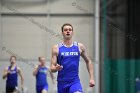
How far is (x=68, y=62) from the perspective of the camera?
22.7 feet

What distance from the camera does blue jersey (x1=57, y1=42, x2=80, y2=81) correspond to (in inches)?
272

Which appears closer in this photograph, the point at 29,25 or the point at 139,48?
the point at 139,48

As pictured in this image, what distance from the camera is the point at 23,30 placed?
659 inches

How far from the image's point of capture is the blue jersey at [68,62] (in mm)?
6914

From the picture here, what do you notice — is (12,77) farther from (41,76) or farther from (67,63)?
(67,63)

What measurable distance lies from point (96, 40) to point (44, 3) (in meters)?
2.55

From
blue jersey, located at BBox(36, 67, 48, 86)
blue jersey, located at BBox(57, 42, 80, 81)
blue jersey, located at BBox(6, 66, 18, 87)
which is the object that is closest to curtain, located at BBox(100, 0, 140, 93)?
blue jersey, located at BBox(36, 67, 48, 86)

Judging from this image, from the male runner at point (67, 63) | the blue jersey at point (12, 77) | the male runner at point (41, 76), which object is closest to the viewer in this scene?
the male runner at point (67, 63)

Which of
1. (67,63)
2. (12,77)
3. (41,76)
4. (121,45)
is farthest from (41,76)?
(67,63)

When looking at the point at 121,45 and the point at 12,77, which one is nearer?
the point at 12,77

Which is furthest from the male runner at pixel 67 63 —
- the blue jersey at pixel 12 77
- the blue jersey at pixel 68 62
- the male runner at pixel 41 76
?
the blue jersey at pixel 12 77

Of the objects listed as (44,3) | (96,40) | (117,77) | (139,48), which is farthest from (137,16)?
(44,3)

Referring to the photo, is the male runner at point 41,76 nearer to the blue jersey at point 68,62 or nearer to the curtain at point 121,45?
the curtain at point 121,45

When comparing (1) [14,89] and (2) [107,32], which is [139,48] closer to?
(2) [107,32]
